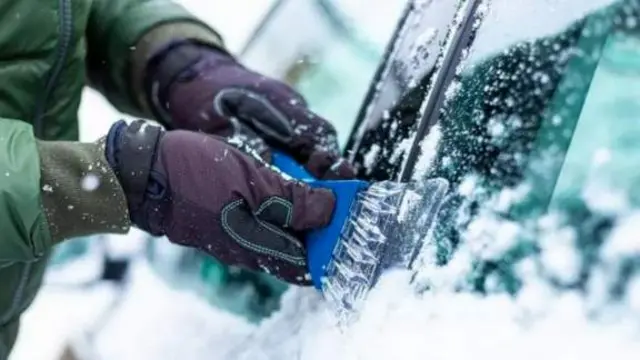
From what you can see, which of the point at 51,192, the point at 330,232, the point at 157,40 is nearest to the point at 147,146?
the point at 51,192

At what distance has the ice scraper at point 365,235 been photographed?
3.63 ft

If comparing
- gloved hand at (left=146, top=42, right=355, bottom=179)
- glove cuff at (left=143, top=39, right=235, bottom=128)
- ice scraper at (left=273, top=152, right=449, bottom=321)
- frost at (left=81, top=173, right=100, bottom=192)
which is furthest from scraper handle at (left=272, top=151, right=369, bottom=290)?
glove cuff at (left=143, top=39, right=235, bottom=128)

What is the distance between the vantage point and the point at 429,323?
3.38 ft

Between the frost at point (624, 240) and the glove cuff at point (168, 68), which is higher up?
the frost at point (624, 240)

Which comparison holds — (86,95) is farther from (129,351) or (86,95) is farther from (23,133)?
(23,133)

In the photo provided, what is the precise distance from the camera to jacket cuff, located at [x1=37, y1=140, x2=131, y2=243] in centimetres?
111

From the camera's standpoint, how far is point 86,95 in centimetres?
243

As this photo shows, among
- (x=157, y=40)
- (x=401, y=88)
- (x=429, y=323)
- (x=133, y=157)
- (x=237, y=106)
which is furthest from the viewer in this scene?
(x=157, y=40)

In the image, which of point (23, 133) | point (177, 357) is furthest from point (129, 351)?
point (23, 133)

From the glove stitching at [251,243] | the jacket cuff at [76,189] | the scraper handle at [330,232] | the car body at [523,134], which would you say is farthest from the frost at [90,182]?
the car body at [523,134]

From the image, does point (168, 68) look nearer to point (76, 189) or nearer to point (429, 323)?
point (76, 189)

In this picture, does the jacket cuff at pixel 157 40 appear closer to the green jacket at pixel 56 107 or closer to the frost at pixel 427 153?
the green jacket at pixel 56 107

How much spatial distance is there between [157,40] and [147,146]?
1.49ft

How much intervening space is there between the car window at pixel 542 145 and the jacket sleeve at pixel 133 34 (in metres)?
0.60
